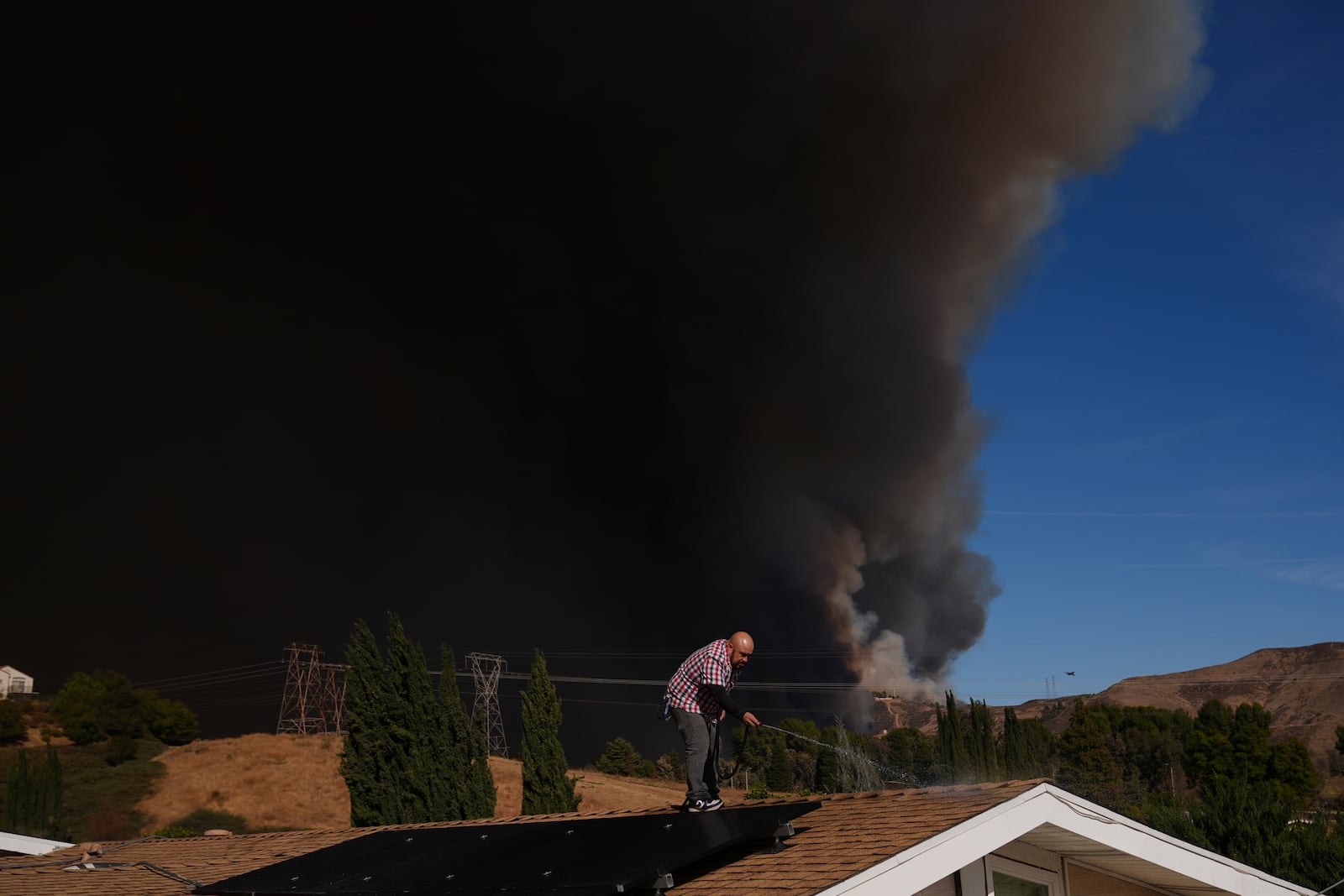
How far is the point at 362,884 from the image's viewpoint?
859 cm

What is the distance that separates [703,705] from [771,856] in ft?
5.76

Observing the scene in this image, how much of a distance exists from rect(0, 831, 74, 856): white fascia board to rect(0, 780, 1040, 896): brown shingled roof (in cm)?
433

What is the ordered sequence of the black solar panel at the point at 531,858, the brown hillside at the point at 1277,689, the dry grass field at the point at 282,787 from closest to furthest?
the black solar panel at the point at 531,858 < the dry grass field at the point at 282,787 < the brown hillside at the point at 1277,689

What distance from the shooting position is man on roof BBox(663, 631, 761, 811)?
28.6 ft

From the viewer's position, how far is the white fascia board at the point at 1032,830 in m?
6.26

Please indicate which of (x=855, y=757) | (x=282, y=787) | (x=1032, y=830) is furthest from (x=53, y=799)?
(x=1032, y=830)

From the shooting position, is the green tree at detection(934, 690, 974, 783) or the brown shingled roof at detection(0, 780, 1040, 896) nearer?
the brown shingled roof at detection(0, 780, 1040, 896)

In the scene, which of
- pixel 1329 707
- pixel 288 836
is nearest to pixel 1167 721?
pixel 1329 707

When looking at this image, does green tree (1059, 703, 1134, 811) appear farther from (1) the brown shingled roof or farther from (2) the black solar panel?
(2) the black solar panel

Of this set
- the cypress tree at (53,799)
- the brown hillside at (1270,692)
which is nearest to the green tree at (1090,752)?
the brown hillside at (1270,692)

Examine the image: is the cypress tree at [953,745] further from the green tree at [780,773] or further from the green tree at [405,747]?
the green tree at [405,747]

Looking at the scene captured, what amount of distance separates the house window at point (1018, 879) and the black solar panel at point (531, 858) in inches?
57.3

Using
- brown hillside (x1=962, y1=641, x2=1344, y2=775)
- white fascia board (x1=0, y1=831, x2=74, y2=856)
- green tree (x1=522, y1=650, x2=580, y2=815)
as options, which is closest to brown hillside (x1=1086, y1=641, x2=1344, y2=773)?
brown hillside (x1=962, y1=641, x2=1344, y2=775)

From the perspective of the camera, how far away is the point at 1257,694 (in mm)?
130250
